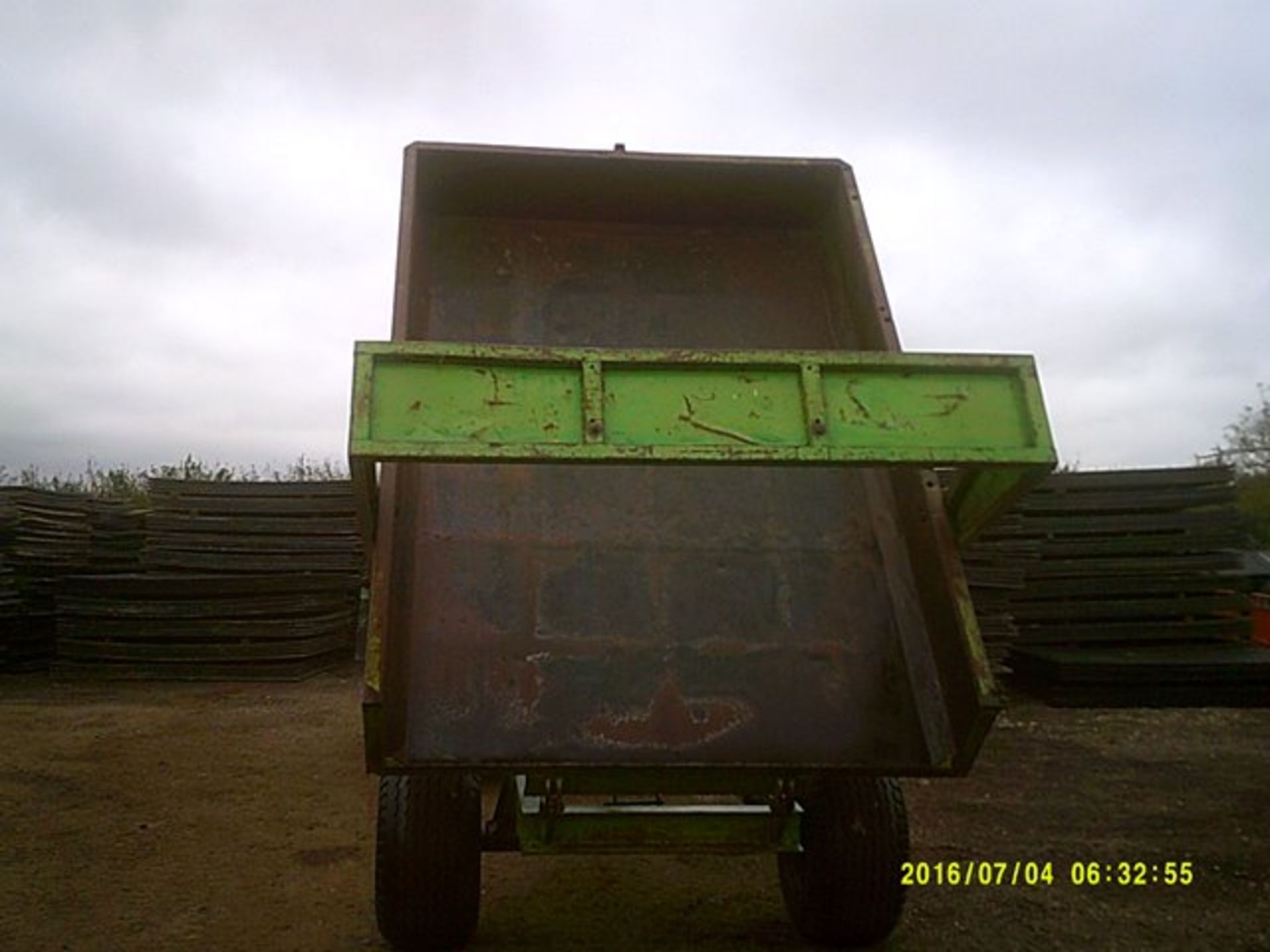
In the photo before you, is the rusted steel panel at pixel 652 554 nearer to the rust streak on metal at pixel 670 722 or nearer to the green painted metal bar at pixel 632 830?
the rust streak on metal at pixel 670 722

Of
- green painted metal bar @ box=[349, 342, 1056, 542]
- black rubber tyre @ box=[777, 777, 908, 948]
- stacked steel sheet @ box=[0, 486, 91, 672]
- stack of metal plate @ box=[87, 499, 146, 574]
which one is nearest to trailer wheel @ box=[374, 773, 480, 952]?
black rubber tyre @ box=[777, 777, 908, 948]

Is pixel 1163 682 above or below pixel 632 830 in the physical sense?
below

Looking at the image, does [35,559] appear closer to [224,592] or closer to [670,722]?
[224,592]

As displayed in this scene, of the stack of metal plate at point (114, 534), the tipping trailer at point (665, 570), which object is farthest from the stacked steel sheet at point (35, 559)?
the tipping trailer at point (665, 570)

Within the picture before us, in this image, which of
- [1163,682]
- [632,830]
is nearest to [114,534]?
[632,830]

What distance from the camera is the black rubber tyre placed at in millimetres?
3074

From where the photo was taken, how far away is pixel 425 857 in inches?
115

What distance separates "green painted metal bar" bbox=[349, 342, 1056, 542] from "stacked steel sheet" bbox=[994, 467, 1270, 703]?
693 centimetres

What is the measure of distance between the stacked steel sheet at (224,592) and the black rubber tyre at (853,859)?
7491 millimetres

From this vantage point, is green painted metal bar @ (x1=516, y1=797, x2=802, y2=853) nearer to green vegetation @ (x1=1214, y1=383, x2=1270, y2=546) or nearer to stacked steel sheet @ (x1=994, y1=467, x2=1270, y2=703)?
stacked steel sheet @ (x1=994, y1=467, x2=1270, y2=703)

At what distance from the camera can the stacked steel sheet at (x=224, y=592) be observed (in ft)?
31.4

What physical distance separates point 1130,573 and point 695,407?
832 cm

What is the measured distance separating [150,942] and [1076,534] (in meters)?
8.69
